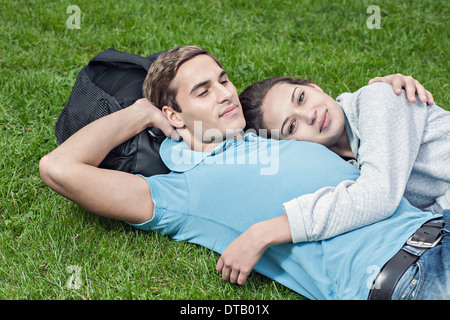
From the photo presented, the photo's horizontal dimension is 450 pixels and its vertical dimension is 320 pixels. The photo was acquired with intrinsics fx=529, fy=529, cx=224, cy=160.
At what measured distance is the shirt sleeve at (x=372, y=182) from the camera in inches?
102

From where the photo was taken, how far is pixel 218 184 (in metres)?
2.88

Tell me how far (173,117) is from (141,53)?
2057mm

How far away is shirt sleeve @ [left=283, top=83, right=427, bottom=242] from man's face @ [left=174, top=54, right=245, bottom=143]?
76cm

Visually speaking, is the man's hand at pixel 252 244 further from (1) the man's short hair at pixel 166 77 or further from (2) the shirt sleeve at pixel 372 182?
(1) the man's short hair at pixel 166 77

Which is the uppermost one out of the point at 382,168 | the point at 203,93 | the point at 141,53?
the point at 203,93

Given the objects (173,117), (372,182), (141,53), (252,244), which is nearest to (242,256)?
(252,244)

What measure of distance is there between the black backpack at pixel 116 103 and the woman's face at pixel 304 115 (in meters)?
0.73

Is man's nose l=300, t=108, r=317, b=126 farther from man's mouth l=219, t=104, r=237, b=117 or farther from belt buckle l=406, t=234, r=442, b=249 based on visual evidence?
belt buckle l=406, t=234, r=442, b=249

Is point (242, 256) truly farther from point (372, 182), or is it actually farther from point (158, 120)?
point (158, 120)

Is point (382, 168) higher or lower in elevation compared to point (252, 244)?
higher

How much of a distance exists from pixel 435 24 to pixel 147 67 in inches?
147

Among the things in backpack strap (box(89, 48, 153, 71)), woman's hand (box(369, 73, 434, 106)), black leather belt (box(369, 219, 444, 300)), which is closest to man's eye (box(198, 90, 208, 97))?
backpack strap (box(89, 48, 153, 71))
